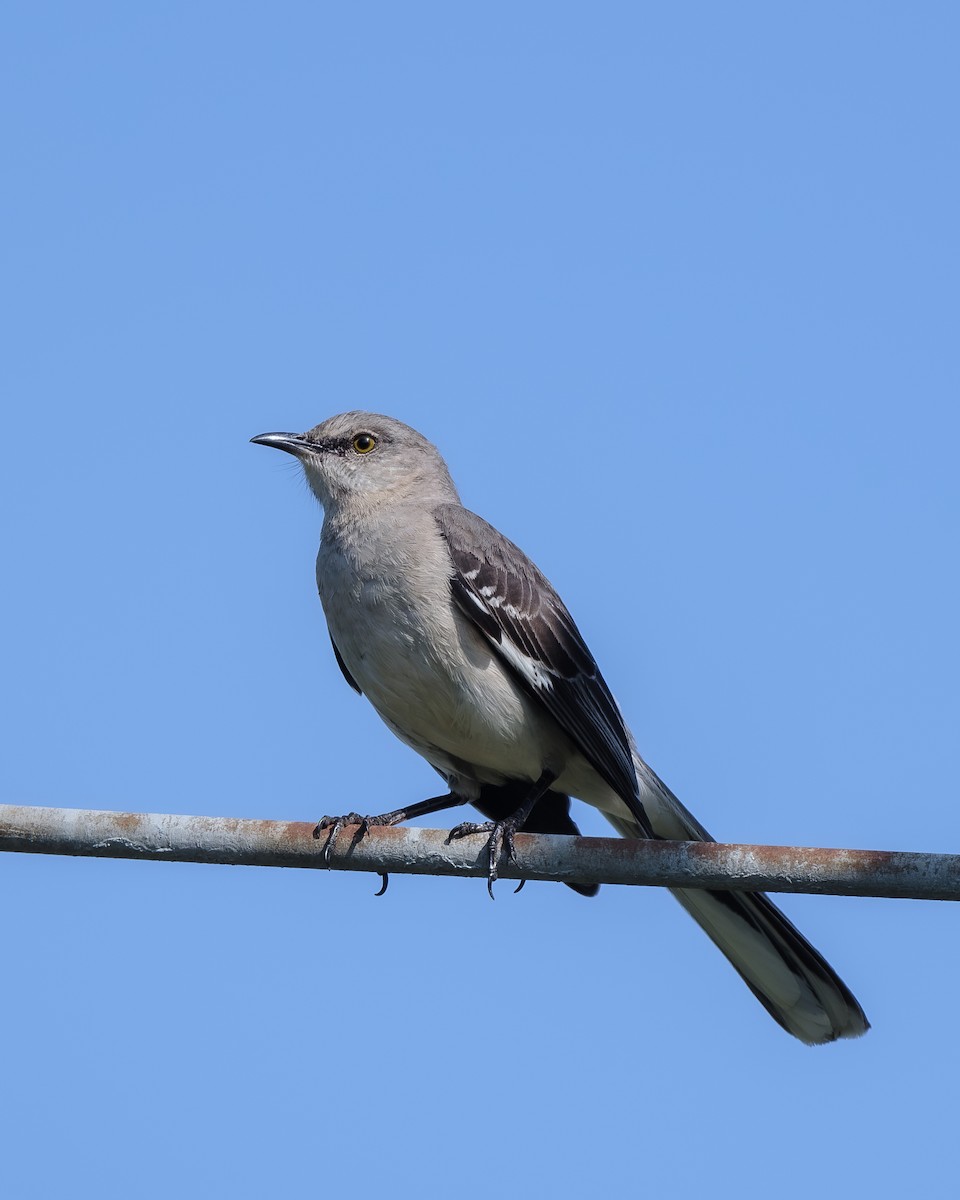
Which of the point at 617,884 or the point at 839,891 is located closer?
the point at 839,891

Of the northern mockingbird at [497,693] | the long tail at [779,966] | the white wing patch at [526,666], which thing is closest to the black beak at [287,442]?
the northern mockingbird at [497,693]

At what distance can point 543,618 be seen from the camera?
6941 millimetres

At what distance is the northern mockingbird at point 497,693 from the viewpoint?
243 inches

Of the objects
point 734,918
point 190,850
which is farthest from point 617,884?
point 734,918

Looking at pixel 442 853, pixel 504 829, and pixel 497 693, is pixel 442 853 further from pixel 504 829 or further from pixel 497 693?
pixel 497 693

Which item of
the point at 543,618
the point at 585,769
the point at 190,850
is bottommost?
the point at 190,850

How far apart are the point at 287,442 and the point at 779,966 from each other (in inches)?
148

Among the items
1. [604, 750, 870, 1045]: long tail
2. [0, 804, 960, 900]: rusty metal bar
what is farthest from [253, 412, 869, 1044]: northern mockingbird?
[0, 804, 960, 900]: rusty metal bar

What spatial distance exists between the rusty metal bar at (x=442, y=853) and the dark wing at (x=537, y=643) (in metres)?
2.21

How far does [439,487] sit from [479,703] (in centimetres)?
164

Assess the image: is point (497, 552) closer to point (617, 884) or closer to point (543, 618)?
point (543, 618)

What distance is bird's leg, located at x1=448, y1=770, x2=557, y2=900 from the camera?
15.7 ft

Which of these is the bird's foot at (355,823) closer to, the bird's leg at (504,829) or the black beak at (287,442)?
the bird's leg at (504,829)

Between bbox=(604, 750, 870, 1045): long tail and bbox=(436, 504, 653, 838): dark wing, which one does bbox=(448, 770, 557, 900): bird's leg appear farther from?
bbox=(604, 750, 870, 1045): long tail
